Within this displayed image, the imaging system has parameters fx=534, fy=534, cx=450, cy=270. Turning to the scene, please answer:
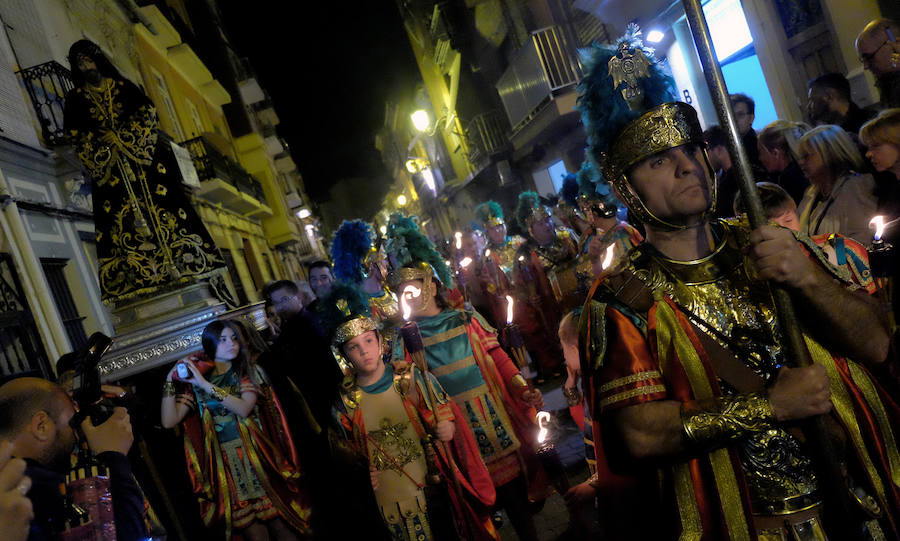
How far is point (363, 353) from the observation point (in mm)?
3684

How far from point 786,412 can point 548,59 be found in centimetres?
1435

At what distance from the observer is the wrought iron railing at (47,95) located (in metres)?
8.77

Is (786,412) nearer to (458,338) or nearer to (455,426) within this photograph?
(455,426)

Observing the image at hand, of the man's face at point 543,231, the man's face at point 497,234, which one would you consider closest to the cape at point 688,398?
the man's face at point 543,231

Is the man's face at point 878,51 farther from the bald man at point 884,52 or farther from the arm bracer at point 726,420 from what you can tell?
the arm bracer at point 726,420

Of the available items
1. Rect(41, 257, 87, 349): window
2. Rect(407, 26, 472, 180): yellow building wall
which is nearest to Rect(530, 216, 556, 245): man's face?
Rect(41, 257, 87, 349): window

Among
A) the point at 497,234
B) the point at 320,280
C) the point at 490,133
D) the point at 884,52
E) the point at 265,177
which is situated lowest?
the point at 497,234

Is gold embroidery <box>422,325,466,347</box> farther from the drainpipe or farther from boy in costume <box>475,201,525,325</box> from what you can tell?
the drainpipe

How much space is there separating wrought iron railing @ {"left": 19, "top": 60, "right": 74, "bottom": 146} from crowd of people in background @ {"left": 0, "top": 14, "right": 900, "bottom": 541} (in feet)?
19.2

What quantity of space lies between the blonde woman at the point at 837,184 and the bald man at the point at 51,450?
4394 millimetres

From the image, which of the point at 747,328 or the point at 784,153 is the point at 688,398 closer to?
the point at 747,328

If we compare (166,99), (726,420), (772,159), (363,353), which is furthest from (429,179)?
(726,420)

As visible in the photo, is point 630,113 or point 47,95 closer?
point 630,113

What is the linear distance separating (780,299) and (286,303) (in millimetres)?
4755
